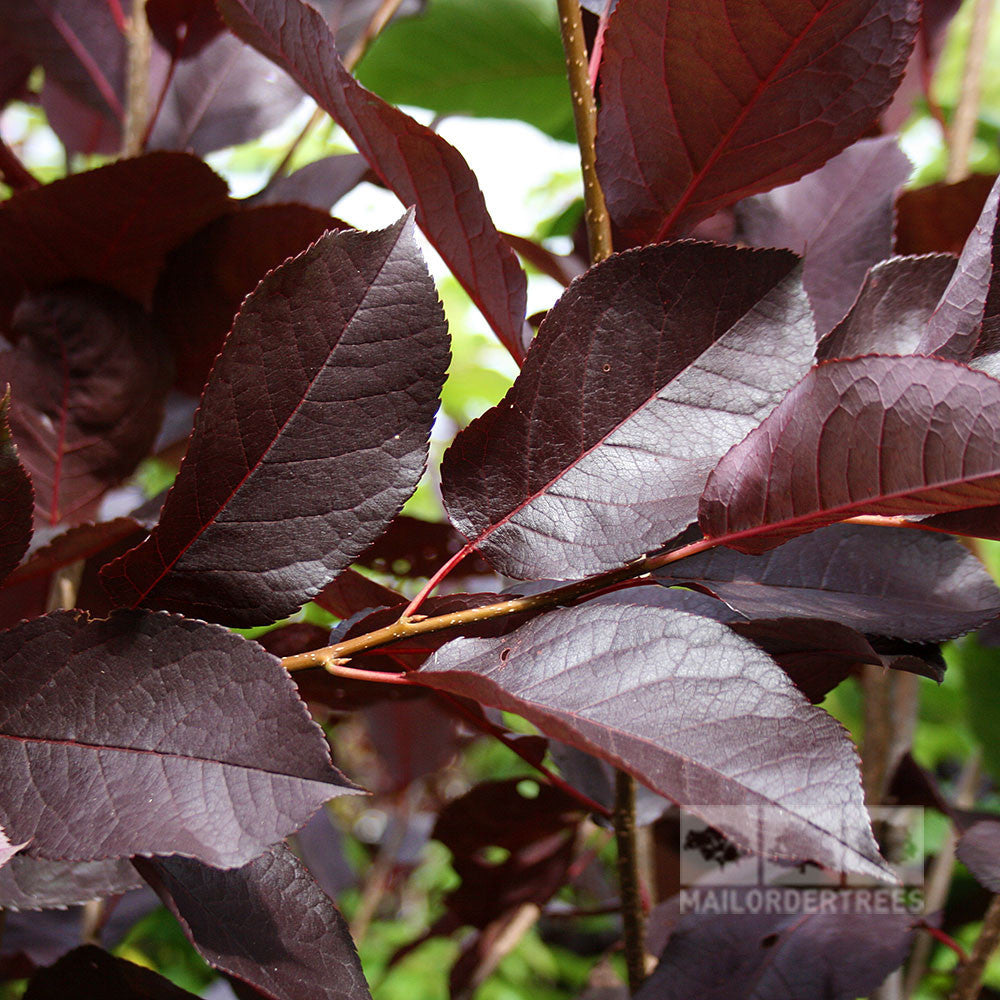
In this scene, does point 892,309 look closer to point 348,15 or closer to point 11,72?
point 348,15

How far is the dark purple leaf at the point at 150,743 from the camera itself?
0.28 meters

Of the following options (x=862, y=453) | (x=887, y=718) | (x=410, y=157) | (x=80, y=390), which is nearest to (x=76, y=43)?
(x=80, y=390)

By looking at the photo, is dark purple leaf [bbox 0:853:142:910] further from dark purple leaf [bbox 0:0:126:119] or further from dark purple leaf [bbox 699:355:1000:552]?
dark purple leaf [bbox 0:0:126:119]

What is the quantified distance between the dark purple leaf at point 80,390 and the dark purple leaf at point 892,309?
404 millimetres

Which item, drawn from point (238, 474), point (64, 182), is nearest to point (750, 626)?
point (238, 474)

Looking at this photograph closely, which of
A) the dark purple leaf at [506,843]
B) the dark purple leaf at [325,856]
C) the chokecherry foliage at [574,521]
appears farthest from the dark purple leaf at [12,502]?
the dark purple leaf at [325,856]

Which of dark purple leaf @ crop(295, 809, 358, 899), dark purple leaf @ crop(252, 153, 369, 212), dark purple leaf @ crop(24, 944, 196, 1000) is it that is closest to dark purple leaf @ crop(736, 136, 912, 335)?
dark purple leaf @ crop(252, 153, 369, 212)

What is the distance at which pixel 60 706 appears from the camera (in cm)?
31

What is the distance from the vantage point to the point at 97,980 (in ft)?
1.37

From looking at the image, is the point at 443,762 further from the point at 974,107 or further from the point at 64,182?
the point at 974,107

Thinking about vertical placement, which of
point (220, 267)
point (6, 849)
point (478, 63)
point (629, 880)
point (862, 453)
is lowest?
point (629, 880)

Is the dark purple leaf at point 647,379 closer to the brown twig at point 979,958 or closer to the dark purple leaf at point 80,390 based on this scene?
the dark purple leaf at point 80,390

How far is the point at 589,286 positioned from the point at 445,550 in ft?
1.05

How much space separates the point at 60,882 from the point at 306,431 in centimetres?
26
